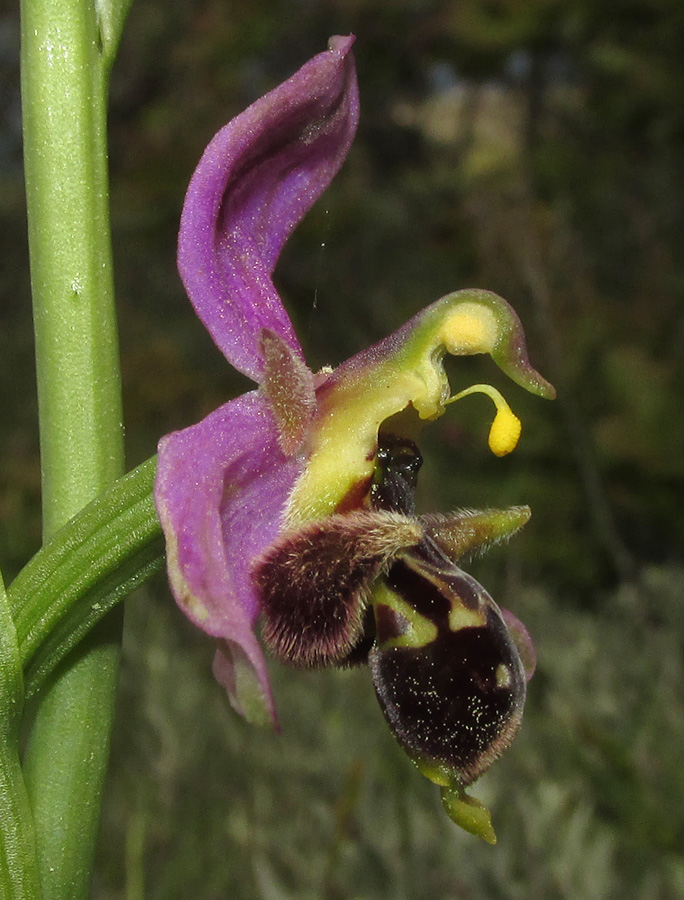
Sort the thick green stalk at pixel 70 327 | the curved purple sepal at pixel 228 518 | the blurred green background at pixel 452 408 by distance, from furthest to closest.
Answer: the blurred green background at pixel 452 408 < the thick green stalk at pixel 70 327 < the curved purple sepal at pixel 228 518

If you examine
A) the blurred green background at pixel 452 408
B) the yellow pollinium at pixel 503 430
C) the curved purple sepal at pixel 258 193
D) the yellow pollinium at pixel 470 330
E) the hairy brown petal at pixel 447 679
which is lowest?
the blurred green background at pixel 452 408

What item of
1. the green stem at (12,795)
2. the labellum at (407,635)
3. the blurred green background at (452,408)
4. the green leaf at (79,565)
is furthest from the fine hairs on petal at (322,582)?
the blurred green background at (452,408)

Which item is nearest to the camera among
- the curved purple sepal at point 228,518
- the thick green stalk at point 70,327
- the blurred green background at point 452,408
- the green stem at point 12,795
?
the curved purple sepal at point 228,518

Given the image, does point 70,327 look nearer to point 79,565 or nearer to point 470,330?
point 79,565

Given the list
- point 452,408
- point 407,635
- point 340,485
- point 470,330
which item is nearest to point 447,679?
point 407,635

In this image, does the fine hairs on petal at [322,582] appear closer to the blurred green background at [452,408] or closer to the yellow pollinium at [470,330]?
the yellow pollinium at [470,330]

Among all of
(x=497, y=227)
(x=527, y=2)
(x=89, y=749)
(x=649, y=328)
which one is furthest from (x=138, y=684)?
(x=527, y=2)

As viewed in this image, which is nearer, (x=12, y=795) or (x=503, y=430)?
(x=12, y=795)
